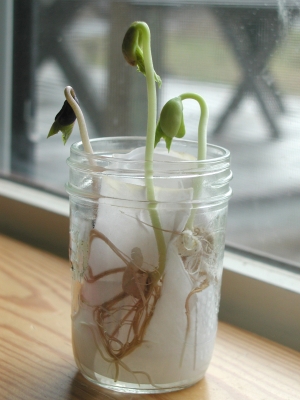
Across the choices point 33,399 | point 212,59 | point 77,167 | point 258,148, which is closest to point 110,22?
point 212,59

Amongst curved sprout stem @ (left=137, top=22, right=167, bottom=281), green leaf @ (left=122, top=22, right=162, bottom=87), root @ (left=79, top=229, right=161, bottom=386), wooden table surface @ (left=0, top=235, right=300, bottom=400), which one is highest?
green leaf @ (left=122, top=22, right=162, bottom=87)

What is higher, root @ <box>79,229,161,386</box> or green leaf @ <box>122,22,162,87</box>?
Answer: green leaf @ <box>122,22,162,87</box>

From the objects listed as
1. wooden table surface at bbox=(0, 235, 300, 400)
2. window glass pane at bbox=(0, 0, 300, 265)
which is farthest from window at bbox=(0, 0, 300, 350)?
wooden table surface at bbox=(0, 235, 300, 400)

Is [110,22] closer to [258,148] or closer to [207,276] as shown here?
[258,148]

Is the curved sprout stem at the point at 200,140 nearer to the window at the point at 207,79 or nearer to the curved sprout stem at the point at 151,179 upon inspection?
the curved sprout stem at the point at 151,179

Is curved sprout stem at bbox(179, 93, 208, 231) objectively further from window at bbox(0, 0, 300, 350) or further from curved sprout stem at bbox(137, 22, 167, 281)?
window at bbox(0, 0, 300, 350)

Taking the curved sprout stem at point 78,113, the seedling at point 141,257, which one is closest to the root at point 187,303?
the seedling at point 141,257

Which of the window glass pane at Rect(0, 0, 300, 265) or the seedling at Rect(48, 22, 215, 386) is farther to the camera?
the window glass pane at Rect(0, 0, 300, 265)
